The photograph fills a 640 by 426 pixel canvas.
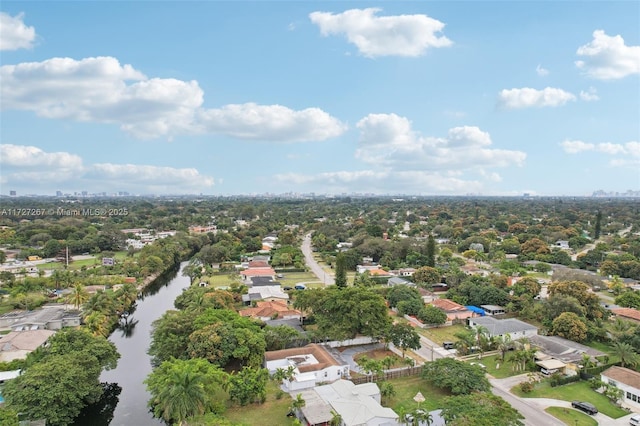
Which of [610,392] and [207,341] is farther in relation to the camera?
[207,341]

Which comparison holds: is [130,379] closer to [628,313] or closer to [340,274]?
[340,274]

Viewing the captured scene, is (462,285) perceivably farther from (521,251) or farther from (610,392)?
(521,251)

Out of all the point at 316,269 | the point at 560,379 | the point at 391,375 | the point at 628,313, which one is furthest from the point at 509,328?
the point at 316,269

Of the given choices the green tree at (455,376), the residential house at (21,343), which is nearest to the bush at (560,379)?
the green tree at (455,376)

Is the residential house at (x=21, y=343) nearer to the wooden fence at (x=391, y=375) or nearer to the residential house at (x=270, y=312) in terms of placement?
the residential house at (x=270, y=312)

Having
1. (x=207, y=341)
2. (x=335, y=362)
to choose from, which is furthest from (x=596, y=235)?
(x=207, y=341)

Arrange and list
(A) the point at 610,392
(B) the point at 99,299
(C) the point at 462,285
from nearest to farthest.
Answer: (A) the point at 610,392 < (B) the point at 99,299 < (C) the point at 462,285
